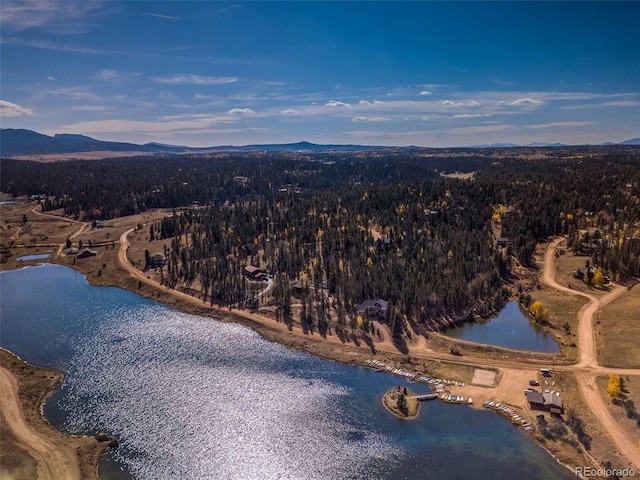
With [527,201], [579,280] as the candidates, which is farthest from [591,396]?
[527,201]

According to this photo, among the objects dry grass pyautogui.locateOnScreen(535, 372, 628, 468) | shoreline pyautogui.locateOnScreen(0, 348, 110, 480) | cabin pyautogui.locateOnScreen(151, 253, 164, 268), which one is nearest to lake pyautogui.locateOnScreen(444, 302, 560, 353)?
dry grass pyautogui.locateOnScreen(535, 372, 628, 468)

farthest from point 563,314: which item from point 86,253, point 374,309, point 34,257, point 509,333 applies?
point 34,257

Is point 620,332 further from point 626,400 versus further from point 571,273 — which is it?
point 571,273

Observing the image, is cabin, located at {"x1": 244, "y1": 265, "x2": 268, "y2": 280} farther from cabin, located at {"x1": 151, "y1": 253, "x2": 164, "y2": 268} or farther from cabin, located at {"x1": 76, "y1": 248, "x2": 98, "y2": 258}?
cabin, located at {"x1": 76, "y1": 248, "x2": 98, "y2": 258}

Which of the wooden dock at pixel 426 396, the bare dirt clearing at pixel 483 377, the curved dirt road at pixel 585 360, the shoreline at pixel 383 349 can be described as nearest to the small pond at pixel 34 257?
the curved dirt road at pixel 585 360

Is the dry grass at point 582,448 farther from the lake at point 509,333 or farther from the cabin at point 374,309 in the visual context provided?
the cabin at point 374,309

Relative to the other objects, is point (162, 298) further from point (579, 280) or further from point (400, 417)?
point (579, 280)
